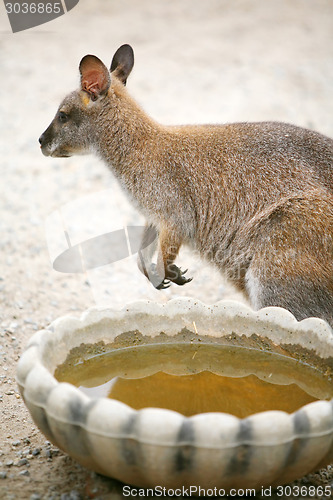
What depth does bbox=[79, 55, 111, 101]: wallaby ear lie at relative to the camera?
3.55m

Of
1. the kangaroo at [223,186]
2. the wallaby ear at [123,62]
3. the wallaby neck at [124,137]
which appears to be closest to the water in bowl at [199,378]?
the kangaroo at [223,186]

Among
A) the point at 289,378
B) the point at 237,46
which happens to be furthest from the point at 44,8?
the point at 237,46

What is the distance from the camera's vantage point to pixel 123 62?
3971 mm

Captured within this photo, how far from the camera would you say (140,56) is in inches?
374

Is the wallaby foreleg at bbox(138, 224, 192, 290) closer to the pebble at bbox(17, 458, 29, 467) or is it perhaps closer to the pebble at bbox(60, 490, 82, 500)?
the pebble at bbox(17, 458, 29, 467)

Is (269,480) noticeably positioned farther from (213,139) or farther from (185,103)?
(185,103)

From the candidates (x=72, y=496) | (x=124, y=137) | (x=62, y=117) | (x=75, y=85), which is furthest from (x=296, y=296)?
(x=75, y=85)

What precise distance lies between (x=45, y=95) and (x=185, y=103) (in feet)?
5.78

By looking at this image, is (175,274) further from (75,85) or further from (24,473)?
(24,473)

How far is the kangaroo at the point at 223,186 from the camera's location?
10.6 feet

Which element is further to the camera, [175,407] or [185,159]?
[185,159]

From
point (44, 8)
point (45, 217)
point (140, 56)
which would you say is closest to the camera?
point (44, 8)

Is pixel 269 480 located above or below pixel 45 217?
above

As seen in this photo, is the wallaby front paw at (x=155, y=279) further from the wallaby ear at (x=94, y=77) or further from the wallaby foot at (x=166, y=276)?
the wallaby ear at (x=94, y=77)
